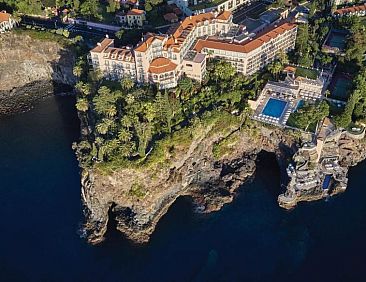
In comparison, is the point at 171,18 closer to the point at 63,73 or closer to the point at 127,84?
the point at 127,84

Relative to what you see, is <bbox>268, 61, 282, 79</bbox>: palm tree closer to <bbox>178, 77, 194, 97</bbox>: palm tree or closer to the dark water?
<bbox>178, 77, 194, 97</bbox>: palm tree

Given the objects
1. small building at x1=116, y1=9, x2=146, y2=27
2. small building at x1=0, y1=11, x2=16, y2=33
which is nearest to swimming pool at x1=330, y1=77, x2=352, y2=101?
small building at x1=116, y1=9, x2=146, y2=27

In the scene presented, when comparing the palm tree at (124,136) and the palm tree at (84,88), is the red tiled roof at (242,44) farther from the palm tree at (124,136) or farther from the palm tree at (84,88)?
the palm tree at (124,136)

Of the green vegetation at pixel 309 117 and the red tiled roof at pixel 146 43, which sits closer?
the red tiled roof at pixel 146 43

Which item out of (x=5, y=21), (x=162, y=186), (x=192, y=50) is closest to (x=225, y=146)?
(x=162, y=186)

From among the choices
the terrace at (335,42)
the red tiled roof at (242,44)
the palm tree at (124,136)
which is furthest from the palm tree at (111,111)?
the terrace at (335,42)

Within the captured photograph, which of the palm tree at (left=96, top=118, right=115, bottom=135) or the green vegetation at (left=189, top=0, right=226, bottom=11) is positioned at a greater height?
the green vegetation at (left=189, top=0, right=226, bottom=11)
